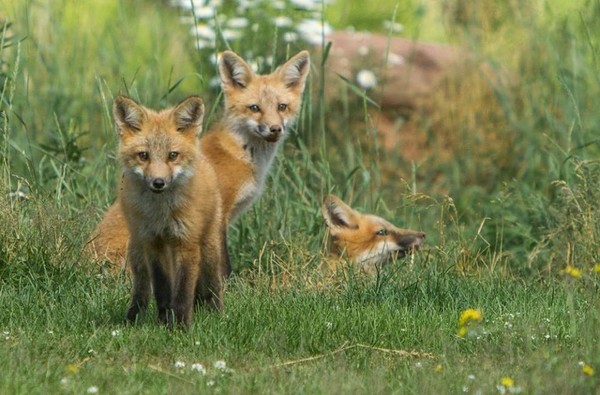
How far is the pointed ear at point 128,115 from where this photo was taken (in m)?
Answer: 6.16

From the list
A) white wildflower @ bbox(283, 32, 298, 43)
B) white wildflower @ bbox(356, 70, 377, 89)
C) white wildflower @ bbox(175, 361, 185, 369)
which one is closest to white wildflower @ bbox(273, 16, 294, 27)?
white wildflower @ bbox(283, 32, 298, 43)

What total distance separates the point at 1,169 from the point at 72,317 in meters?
2.06

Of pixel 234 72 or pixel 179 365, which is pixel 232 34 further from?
pixel 179 365

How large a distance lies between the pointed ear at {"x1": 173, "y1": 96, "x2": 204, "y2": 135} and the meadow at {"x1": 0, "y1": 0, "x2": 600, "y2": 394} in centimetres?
102

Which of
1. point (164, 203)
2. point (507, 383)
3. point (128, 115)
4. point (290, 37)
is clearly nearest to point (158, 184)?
point (164, 203)

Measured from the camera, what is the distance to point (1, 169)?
25.3 feet

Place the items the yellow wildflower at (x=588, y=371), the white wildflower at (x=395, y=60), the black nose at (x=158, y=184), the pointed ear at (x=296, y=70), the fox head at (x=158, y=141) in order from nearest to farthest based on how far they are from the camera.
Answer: the yellow wildflower at (x=588, y=371) → the black nose at (x=158, y=184) → the fox head at (x=158, y=141) → the pointed ear at (x=296, y=70) → the white wildflower at (x=395, y=60)

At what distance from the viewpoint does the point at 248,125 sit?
27.3 ft

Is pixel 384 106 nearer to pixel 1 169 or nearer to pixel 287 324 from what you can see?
pixel 1 169

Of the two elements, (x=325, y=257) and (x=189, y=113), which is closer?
(x=189, y=113)

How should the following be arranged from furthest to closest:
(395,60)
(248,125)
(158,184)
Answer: (395,60), (248,125), (158,184)

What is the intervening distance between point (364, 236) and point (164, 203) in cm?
300

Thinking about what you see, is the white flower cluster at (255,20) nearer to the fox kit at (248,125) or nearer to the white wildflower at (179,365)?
the fox kit at (248,125)

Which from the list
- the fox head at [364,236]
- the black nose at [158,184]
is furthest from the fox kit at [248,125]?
the black nose at [158,184]
